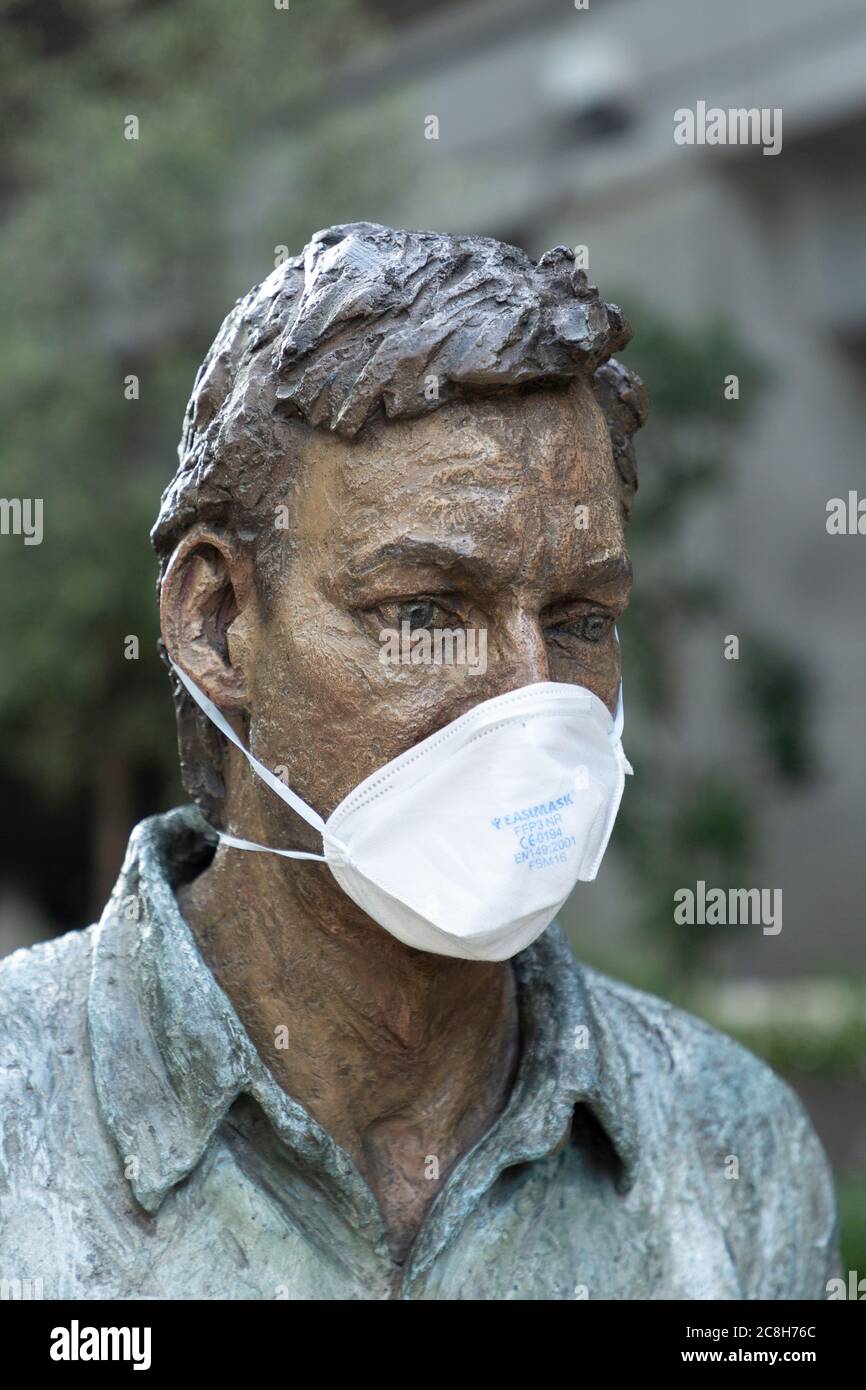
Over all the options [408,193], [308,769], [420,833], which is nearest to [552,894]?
[420,833]

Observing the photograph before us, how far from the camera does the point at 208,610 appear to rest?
3.37 metres

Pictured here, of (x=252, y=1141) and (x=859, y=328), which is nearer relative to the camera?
(x=252, y=1141)

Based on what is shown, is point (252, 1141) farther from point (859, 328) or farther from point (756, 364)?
point (859, 328)

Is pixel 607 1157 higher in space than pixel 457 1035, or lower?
lower

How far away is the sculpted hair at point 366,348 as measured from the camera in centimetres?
306

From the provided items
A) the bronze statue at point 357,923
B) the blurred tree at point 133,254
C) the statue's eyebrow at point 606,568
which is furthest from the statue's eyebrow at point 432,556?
the blurred tree at point 133,254

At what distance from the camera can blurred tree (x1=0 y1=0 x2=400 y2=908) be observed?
11.6m

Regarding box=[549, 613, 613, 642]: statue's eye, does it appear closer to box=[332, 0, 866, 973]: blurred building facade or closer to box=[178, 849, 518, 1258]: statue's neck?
box=[178, 849, 518, 1258]: statue's neck

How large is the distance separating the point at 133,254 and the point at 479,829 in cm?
936

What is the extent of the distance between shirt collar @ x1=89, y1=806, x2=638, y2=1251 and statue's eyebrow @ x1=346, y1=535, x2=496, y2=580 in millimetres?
700

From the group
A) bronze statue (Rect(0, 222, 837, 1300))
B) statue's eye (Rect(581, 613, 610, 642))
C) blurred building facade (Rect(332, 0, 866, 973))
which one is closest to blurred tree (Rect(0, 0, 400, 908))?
blurred building facade (Rect(332, 0, 866, 973))

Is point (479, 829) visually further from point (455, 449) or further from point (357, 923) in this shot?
point (455, 449)
